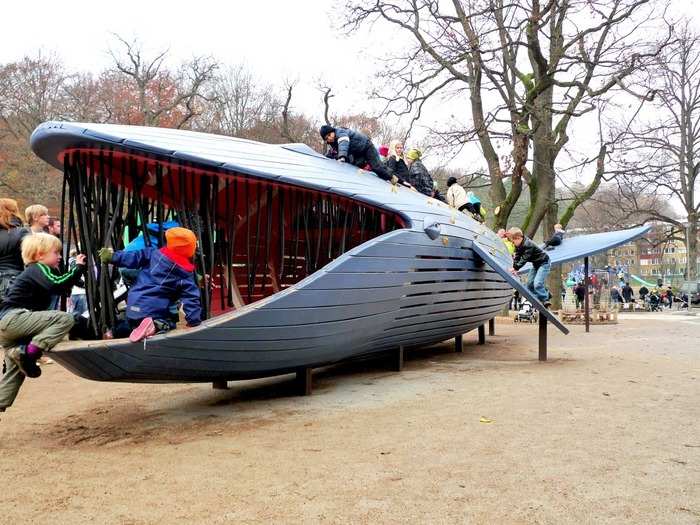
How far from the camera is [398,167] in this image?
862cm

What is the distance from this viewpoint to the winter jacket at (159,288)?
4.76m

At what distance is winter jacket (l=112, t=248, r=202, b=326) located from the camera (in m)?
4.76

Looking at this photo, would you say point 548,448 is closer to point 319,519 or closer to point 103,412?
point 319,519

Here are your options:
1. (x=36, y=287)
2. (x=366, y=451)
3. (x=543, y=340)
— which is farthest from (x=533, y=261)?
(x=36, y=287)

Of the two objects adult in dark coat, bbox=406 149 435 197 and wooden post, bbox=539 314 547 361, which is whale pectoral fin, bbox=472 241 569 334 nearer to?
wooden post, bbox=539 314 547 361

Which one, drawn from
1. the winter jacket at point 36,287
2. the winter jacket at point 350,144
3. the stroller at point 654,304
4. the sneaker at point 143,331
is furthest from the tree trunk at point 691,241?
the winter jacket at point 36,287

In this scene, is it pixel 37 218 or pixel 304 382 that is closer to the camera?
pixel 37 218

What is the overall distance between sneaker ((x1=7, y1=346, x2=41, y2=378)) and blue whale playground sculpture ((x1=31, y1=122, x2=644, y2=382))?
20cm

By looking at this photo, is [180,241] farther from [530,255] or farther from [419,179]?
[530,255]

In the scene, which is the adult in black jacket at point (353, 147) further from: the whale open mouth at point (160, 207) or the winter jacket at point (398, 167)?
the winter jacket at point (398, 167)

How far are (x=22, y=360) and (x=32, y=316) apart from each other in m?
0.33

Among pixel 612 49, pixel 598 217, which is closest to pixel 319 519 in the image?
→ pixel 612 49

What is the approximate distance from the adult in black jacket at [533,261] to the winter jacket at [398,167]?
2.69 m

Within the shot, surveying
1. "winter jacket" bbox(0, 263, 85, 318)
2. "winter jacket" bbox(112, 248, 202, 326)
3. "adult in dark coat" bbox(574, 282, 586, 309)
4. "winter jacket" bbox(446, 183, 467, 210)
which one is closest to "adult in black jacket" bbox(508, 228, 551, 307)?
"winter jacket" bbox(446, 183, 467, 210)
